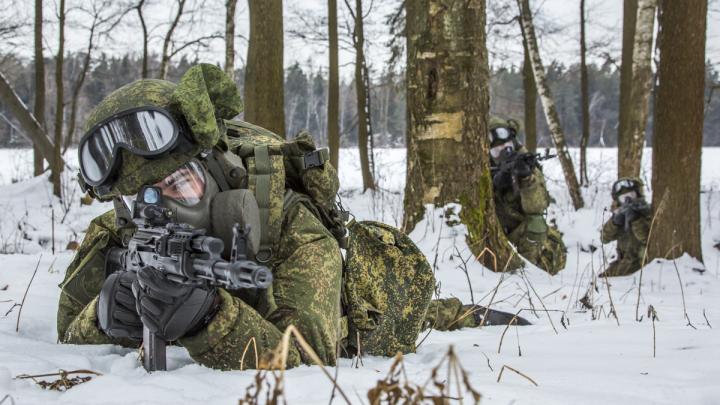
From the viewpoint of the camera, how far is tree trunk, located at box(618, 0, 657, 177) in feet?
28.4

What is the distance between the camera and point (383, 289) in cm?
246

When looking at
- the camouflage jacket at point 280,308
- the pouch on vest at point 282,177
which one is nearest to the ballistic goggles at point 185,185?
the pouch on vest at point 282,177

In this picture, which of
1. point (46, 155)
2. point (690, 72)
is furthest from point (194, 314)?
point (46, 155)

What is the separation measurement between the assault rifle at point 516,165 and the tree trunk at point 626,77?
4502 millimetres

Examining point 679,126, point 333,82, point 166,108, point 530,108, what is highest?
point 333,82

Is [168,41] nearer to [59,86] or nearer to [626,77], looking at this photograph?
[59,86]

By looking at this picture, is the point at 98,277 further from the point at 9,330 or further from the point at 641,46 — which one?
the point at 641,46

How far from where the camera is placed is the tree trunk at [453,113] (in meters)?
4.26

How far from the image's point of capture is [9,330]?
2.40m

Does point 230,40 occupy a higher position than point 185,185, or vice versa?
point 230,40

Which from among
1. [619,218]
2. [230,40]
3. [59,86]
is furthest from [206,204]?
[59,86]

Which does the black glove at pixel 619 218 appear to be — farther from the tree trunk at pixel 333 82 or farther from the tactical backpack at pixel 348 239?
the tree trunk at pixel 333 82

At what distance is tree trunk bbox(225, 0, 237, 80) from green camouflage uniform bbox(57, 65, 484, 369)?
9.49 metres

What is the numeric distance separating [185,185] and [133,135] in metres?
0.22
